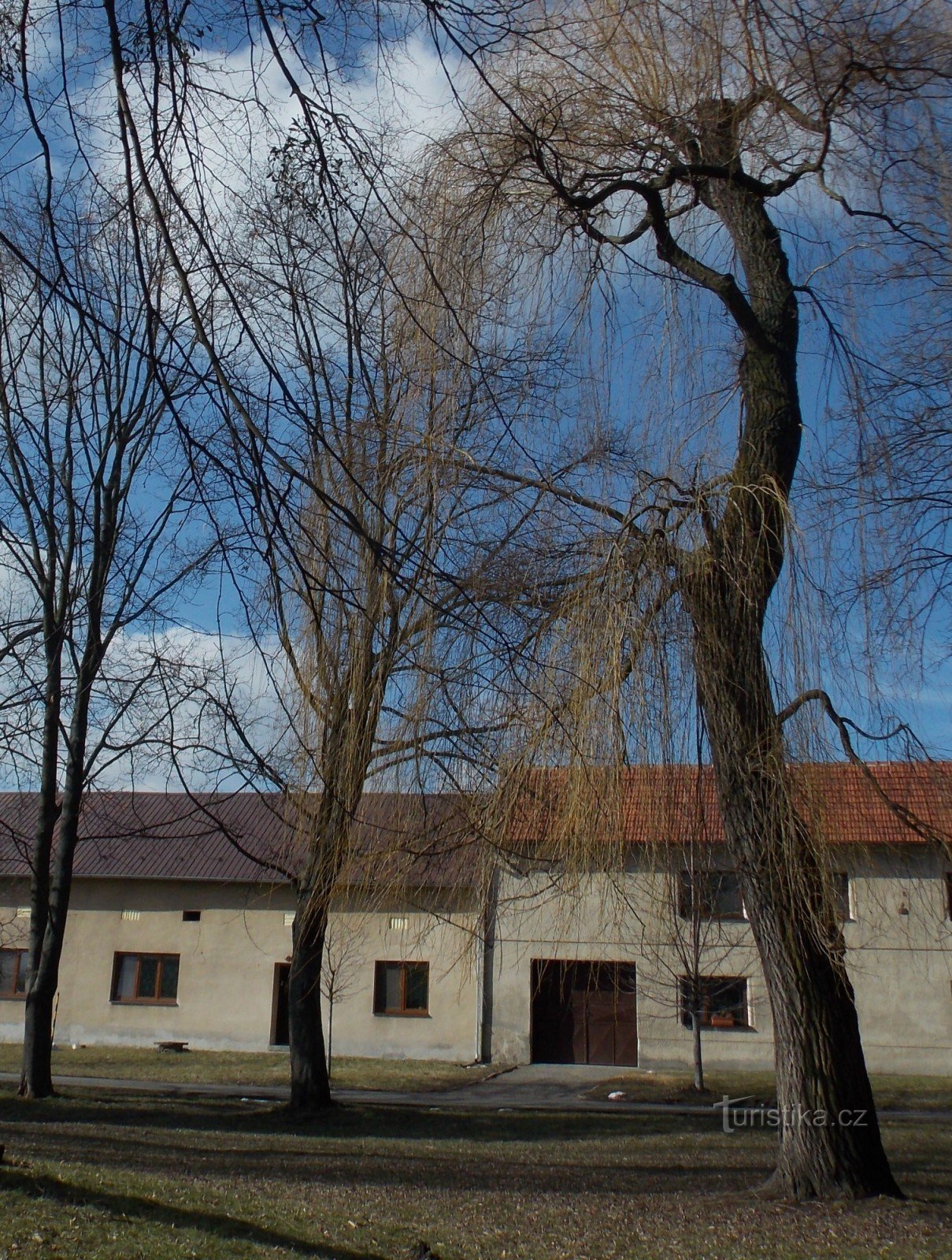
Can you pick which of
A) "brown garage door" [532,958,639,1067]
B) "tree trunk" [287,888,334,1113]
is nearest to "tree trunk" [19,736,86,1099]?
"tree trunk" [287,888,334,1113]

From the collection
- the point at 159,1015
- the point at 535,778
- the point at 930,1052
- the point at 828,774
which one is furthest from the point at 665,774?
the point at 159,1015

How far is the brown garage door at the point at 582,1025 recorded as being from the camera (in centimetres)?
2208

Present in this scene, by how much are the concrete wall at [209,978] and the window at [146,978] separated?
18cm

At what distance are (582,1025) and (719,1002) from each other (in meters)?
3.25

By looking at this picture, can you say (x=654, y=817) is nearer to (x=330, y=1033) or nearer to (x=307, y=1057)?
(x=307, y=1057)

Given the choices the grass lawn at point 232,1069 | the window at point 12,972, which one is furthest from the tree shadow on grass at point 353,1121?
the window at point 12,972

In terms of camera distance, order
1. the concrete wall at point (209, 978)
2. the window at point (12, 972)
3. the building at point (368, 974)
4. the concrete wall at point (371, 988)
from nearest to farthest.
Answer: the building at point (368, 974), the concrete wall at point (371, 988), the concrete wall at point (209, 978), the window at point (12, 972)

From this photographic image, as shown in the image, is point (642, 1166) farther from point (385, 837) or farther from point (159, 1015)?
point (159, 1015)

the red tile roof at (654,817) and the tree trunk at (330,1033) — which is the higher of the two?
the red tile roof at (654,817)

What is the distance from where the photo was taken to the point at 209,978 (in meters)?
23.9

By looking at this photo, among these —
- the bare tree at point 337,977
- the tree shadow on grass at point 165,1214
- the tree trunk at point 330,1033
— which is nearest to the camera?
the tree shadow on grass at point 165,1214

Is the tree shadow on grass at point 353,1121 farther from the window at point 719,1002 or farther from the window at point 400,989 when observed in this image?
the window at point 400,989

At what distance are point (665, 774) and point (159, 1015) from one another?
73.5 feet

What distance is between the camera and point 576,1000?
22672 millimetres
